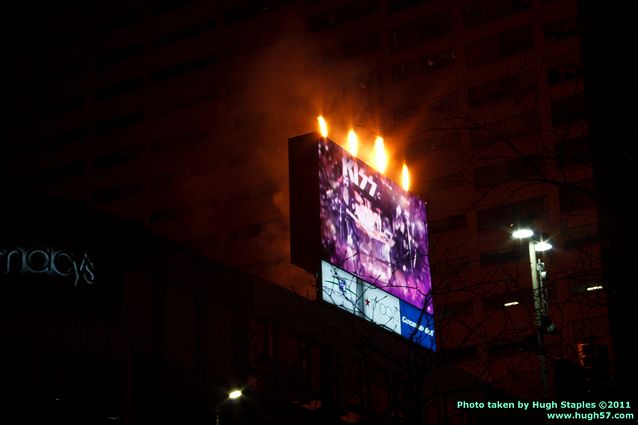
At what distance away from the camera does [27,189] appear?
251 ft

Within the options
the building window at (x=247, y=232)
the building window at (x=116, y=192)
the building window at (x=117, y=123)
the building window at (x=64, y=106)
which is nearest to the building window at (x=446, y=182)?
the building window at (x=247, y=232)

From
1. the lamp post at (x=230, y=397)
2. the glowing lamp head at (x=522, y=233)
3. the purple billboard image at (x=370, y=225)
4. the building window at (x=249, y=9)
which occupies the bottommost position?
the lamp post at (x=230, y=397)

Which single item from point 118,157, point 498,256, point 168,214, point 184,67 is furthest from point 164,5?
point 498,256

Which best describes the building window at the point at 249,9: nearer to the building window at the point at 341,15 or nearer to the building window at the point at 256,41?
the building window at the point at 256,41

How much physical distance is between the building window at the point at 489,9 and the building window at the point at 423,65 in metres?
2.32

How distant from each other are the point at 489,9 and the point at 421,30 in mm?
4655

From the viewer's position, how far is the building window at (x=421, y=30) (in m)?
60.8

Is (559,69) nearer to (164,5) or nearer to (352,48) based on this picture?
(352,48)

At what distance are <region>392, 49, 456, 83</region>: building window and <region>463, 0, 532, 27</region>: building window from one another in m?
2.32

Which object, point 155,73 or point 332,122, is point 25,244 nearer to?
point 332,122

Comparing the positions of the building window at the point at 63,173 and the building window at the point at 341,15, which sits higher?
the building window at the point at 341,15

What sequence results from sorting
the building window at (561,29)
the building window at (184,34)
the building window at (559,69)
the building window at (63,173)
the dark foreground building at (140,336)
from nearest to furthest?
the dark foreground building at (140,336)
the building window at (559,69)
the building window at (561,29)
the building window at (184,34)
the building window at (63,173)

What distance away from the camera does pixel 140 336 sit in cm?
2036

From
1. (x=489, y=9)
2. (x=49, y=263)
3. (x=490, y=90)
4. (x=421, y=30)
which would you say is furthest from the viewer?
A: (x=421, y=30)
